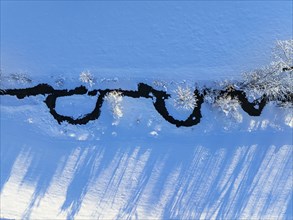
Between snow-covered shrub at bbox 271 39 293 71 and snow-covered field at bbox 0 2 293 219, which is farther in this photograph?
snow-covered field at bbox 0 2 293 219

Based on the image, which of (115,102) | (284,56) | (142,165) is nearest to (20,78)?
(115,102)

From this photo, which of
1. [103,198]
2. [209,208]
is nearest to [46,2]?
[103,198]

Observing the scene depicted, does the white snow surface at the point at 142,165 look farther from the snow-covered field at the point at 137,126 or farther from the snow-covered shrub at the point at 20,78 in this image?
the snow-covered shrub at the point at 20,78

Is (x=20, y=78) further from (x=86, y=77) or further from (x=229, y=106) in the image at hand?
(x=229, y=106)

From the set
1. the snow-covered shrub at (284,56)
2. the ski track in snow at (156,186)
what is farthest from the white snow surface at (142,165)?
the snow-covered shrub at (284,56)

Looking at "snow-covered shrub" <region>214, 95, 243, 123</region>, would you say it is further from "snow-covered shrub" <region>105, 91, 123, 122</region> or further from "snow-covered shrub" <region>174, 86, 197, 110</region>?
"snow-covered shrub" <region>105, 91, 123, 122</region>

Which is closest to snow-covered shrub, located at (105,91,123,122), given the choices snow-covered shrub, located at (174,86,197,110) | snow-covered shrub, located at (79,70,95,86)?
snow-covered shrub, located at (79,70,95,86)
